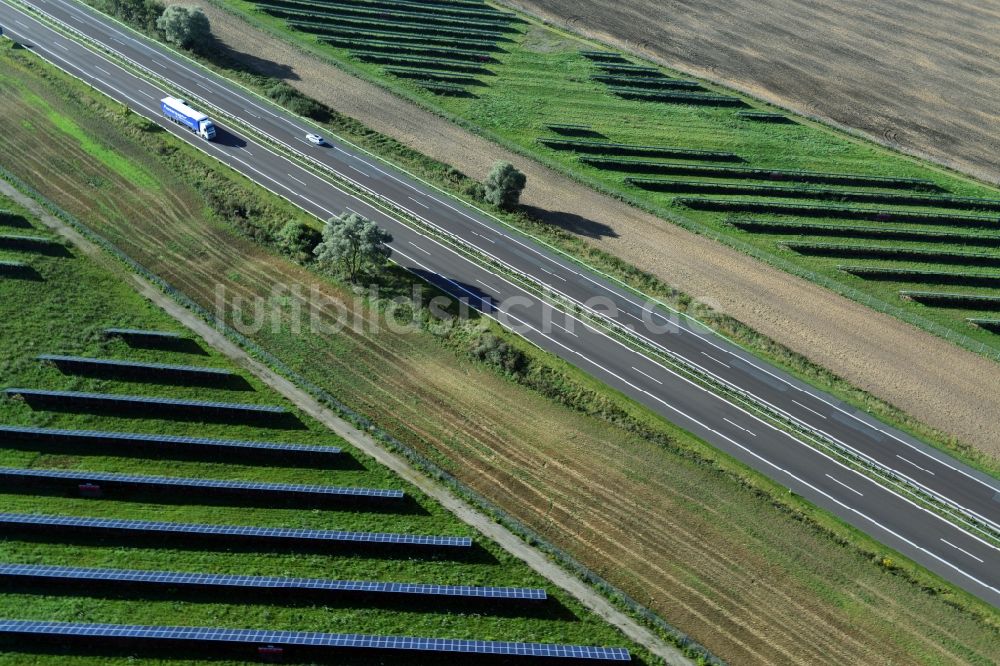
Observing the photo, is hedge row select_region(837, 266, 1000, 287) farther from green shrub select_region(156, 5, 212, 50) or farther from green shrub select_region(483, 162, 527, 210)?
green shrub select_region(156, 5, 212, 50)

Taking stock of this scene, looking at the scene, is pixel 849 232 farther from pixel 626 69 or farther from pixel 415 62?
pixel 415 62

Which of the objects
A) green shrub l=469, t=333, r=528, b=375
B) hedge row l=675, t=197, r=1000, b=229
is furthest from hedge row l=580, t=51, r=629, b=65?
green shrub l=469, t=333, r=528, b=375

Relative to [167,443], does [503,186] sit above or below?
above

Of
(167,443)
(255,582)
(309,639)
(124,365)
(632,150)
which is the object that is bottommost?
(309,639)

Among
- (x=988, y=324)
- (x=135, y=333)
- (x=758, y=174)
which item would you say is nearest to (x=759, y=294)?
(x=988, y=324)

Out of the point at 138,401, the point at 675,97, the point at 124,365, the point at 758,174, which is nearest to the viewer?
the point at 138,401

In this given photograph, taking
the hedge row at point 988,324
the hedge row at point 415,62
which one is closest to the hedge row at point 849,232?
the hedge row at point 988,324

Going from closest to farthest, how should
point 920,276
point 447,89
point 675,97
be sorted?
point 920,276 → point 447,89 → point 675,97
